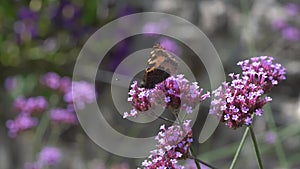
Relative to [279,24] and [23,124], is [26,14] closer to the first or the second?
[23,124]

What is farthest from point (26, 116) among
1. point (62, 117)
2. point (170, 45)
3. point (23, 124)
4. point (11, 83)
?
point (170, 45)

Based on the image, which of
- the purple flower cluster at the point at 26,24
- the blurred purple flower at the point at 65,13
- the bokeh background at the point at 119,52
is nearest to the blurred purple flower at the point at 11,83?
the bokeh background at the point at 119,52

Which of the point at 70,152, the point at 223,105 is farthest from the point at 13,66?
the point at 223,105

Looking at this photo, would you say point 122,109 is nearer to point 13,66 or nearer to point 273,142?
point 13,66

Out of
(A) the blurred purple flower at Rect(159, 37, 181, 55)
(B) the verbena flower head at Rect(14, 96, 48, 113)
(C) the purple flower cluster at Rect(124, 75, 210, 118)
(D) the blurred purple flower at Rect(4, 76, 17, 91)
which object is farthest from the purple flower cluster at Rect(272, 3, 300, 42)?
(C) the purple flower cluster at Rect(124, 75, 210, 118)

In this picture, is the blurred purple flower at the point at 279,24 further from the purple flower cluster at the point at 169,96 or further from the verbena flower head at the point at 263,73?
the purple flower cluster at the point at 169,96

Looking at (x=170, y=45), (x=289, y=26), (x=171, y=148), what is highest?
(x=289, y=26)
